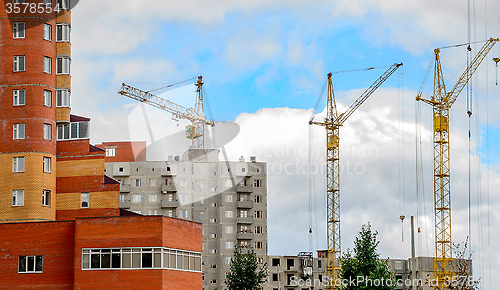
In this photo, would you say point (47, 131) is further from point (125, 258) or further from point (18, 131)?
point (125, 258)

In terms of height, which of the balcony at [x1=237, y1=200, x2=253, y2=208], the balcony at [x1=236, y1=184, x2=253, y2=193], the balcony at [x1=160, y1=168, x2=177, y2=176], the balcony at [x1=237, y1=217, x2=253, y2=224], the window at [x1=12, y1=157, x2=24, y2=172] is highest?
the balcony at [x1=160, y1=168, x2=177, y2=176]

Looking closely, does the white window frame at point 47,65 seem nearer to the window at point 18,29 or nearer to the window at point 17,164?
the window at point 18,29

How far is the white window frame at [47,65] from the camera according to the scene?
240 feet

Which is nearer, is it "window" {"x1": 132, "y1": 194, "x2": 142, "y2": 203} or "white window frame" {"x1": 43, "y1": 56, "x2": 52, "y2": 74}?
"white window frame" {"x1": 43, "y1": 56, "x2": 52, "y2": 74}

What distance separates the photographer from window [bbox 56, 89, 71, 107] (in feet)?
247

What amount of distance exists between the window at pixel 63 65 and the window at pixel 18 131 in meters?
8.74

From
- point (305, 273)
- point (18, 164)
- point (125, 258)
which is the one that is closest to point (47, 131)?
point (18, 164)

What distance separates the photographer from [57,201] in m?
74.1

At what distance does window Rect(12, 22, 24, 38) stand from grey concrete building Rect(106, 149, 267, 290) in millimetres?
70874

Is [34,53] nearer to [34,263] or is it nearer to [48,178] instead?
[48,178]

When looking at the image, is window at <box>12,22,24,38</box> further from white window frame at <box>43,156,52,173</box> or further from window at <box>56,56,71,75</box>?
white window frame at <box>43,156,52,173</box>

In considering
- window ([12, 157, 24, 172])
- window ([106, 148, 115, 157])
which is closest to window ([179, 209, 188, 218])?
window ([106, 148, 115, 157])

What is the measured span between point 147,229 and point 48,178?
1635cm

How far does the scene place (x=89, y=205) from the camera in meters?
74.8
